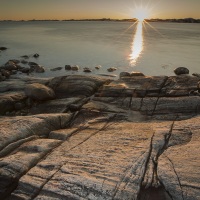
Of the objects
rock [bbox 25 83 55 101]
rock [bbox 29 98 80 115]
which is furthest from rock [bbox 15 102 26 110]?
rock [bbox 25 83 55 101]

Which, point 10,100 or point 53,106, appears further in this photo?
point 10,100

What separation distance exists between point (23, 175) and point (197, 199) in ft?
17.6

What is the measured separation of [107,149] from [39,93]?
908cm

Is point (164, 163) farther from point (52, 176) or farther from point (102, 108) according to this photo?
point (102, 108)

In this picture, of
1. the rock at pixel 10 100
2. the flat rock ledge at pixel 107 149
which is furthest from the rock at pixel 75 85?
the rock at pixel 10 100

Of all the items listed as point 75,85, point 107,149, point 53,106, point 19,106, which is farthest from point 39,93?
point 107,149

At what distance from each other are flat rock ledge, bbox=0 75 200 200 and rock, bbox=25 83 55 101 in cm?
123

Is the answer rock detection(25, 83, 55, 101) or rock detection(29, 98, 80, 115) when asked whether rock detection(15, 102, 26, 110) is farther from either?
rock detection(25, 83, 55, 101)

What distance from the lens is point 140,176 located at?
7504 millimetres

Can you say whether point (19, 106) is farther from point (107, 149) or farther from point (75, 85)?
point (107, 149)

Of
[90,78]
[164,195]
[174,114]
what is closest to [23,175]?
[164,195]

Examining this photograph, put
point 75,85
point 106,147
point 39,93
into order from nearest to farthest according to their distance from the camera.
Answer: point 106,147 → point 39,93 → point 75,85

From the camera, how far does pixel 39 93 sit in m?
16.6

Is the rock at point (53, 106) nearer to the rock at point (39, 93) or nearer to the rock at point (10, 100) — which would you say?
the rock at point (39, 93)
